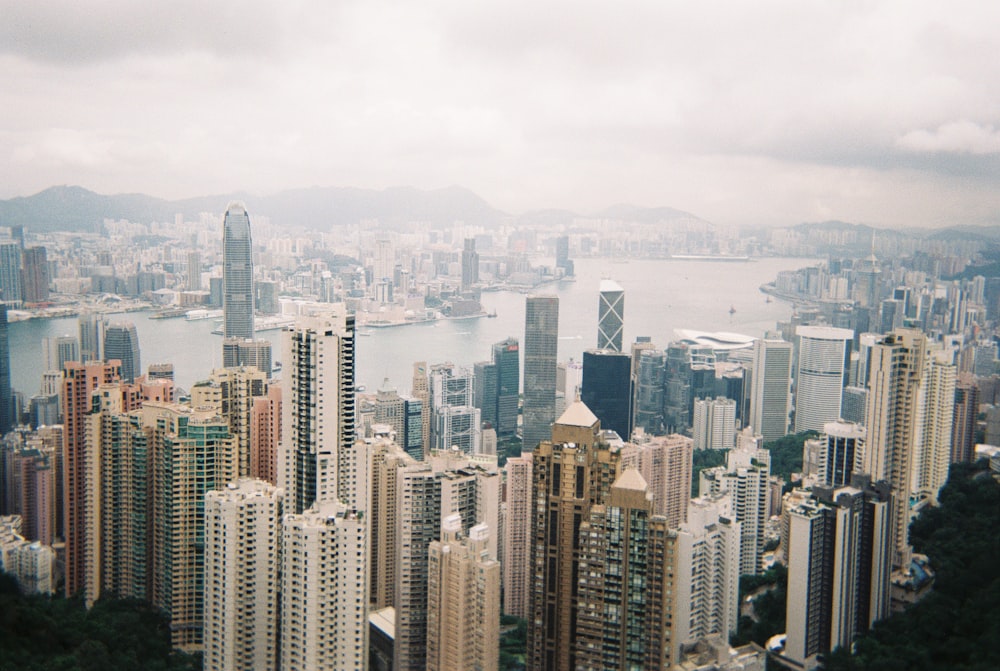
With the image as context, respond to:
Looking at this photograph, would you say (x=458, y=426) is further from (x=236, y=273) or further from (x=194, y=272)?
(x=194, y=272)

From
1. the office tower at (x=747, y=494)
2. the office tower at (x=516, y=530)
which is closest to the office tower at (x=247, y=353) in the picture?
the office tower at (x=516, y=530)

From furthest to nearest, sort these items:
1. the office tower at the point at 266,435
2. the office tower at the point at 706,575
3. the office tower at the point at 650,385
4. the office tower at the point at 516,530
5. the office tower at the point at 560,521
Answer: the office tower at the point at 650,385, the office tower at the point at 266,435, the office tower at the point at 516,530, the office tower at the point at 706,575, the office tower at the point at 560,521

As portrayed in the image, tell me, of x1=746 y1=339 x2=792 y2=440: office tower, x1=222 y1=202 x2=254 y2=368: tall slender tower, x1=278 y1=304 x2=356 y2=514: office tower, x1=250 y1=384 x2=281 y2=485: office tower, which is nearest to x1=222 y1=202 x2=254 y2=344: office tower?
x1=222 y1=202 x2=254 y2=368: tall slender tower

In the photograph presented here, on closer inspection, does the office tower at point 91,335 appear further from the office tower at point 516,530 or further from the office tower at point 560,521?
the office tower at point 560,521

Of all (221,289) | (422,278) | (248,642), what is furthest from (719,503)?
(221,289)

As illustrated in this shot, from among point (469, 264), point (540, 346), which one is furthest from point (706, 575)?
point (540, 346)

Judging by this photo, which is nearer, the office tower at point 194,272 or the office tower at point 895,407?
the office tower at point 895,407
